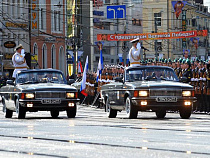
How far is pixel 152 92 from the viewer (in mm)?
20625

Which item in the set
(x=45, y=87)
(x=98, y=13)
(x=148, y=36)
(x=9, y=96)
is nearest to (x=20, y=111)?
(x=45, y=87)

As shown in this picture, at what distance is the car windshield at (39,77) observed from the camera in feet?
74.3

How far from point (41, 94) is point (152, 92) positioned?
305cm

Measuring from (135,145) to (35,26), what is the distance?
2347 inches

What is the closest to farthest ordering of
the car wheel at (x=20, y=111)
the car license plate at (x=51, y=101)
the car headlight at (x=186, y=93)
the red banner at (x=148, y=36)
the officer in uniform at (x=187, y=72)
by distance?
the car headlight at (x=186, y=93) < the car license plate at (x=51, y=101) < the car wheel at (x=20, y=111) < the officer in uniform at (x=187, y=72) < the red banner at (x=148, y=36)

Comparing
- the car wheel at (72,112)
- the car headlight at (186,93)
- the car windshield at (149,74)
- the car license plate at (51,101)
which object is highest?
the car windshield at (149,74)

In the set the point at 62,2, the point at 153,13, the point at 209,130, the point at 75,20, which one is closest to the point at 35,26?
the point at 62,2

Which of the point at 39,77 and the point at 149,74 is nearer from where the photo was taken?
the point at 149,74

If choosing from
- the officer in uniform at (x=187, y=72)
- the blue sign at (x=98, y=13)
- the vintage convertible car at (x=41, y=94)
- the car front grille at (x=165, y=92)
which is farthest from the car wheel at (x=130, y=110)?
the blue sign at (x=98, y=13)

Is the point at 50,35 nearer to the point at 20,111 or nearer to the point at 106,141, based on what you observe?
the point at 20,111

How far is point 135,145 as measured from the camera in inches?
471

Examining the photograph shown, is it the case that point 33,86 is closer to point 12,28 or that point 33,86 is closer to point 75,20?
point 12,28

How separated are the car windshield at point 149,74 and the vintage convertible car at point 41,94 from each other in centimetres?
158

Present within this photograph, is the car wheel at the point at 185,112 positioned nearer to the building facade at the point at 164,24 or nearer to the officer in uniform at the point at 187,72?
the officer in uniform at the point at 187,72
